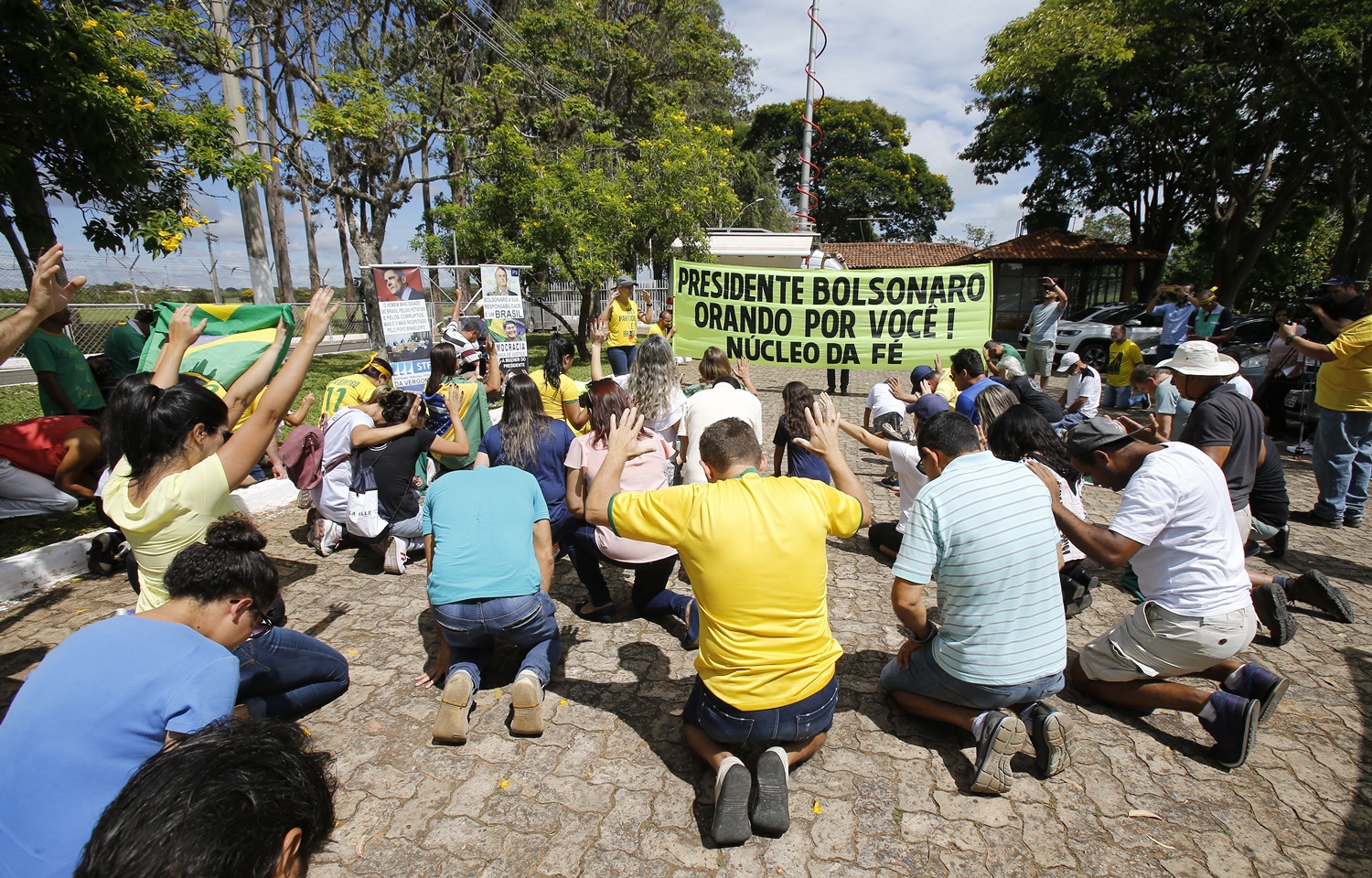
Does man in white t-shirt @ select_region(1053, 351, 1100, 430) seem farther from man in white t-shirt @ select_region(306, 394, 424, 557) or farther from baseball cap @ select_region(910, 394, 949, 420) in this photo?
man in white t-shirt @ select_region(306, 394, 424, 557)

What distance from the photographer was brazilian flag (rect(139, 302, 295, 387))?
568 centimetres

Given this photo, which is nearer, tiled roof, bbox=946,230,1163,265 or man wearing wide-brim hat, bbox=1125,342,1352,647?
man wearing wide-brim hat, bbox=1125,342,1352,647

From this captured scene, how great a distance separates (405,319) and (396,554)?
→ 4557mm

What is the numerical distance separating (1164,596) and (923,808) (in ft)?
4.90

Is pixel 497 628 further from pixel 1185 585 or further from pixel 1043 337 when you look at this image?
pixel 1043 337

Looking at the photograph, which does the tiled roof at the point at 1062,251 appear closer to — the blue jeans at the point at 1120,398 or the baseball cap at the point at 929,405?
the blue jeans at the point at 1120,398

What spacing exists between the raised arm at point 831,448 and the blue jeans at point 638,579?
4.66 ft

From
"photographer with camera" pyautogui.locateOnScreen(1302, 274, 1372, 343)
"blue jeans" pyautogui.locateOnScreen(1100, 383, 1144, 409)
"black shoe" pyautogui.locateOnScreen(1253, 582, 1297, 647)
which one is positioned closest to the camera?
"black shoe" pyautogui.locateOnScreen(1253, 582, 1297, 647)

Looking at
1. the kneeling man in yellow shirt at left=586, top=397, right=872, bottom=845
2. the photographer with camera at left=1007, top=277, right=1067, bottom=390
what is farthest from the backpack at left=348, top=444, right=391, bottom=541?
the photographer with camera at left=1007, top=277, right=1067, bottom=390

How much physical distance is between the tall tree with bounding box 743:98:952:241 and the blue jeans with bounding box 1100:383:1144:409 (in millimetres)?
42300

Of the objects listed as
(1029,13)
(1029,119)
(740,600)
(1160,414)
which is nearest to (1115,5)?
(1029,13)

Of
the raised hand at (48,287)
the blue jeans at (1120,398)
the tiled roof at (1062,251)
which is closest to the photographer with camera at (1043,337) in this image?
the blue jeans at (1120,398)

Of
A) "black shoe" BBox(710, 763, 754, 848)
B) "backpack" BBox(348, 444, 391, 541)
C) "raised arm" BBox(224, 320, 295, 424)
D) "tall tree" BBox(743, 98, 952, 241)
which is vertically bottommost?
"black shoe" BBox(710, 763, 754, 848)

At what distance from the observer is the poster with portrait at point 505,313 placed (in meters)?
10.2
